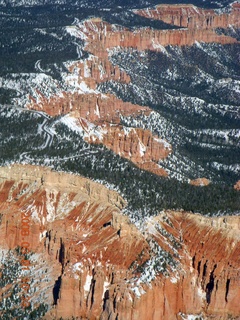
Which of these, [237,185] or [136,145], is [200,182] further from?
[136,145]

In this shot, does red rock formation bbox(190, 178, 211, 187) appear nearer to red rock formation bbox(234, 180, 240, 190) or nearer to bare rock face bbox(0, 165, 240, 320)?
red rock formation bbox(234, 180, 240, 190)

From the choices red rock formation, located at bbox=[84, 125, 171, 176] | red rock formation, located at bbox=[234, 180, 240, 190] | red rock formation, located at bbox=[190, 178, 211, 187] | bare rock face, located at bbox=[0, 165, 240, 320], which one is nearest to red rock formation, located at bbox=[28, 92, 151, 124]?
red rock formation, located at bbox=[84, 125, 171, 176]

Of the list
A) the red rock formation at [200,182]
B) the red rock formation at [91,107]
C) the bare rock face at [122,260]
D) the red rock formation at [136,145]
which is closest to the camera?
the bare rock face at [122,260]

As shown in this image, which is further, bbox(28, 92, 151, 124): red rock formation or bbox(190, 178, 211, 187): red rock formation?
bbox(28, 92, 151, 124): red rock formation

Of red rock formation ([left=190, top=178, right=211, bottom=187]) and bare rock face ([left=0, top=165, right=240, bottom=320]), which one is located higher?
bare rock face ([left=0, top=165, right=240, bottom=320])

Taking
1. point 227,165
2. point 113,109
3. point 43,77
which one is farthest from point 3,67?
point 227,165

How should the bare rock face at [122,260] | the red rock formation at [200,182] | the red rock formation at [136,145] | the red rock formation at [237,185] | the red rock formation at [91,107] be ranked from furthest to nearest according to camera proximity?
1. the red rock formation at [91,107]
2. the red rock formation at [136,145]
3. the red rock formation at [200,182]
4. the red rock formation at [237,185]
5. the bare rock face at [122,260]

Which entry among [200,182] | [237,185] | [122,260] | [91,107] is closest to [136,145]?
[200,182]

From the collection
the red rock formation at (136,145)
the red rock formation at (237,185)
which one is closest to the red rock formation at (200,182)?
the red rock formation at (237,185)

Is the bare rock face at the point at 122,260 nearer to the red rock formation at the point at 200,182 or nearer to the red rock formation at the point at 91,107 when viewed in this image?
the red rock formation at the point at 200,182
